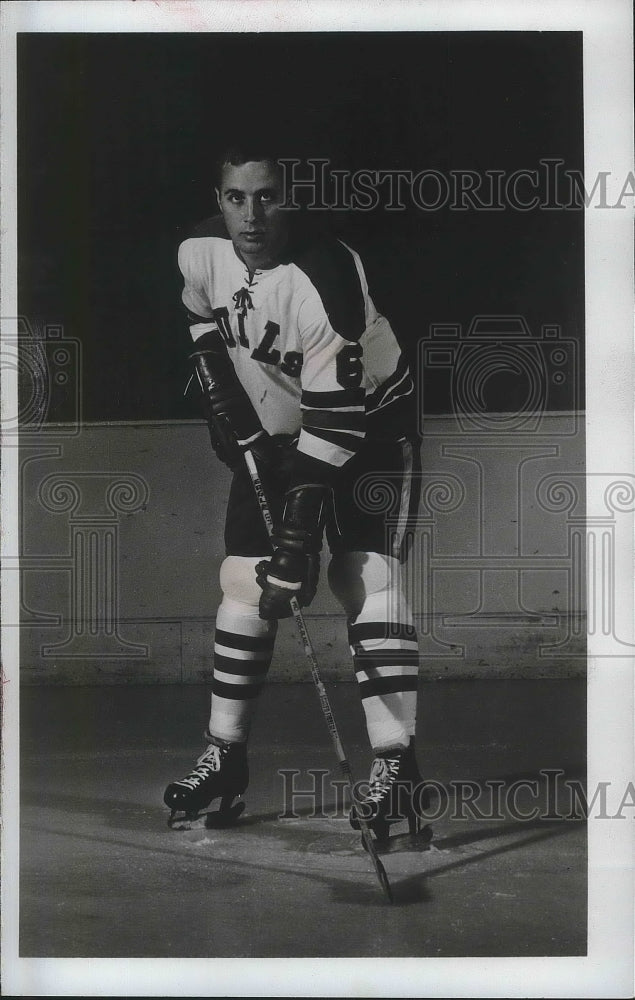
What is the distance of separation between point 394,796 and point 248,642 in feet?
1.80

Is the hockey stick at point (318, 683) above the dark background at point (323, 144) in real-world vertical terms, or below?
below

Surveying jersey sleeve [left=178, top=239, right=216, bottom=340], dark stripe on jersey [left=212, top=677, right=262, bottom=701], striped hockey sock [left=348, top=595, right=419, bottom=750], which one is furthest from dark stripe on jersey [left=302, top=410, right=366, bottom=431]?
dark stripe on jersey [left=212, top=677, right=262, bottom=701]

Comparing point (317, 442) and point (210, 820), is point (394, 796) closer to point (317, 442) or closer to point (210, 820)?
point (210, 820)

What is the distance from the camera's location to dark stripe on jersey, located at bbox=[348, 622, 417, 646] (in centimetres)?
271

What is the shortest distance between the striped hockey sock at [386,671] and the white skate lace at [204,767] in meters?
0.41

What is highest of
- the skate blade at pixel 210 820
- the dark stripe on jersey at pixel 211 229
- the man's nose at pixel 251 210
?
the man's nose at pixel 251 210

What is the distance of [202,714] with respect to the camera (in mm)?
2771

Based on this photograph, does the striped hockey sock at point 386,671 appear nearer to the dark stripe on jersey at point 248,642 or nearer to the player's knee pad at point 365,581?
the player's knee pad at point 365,581

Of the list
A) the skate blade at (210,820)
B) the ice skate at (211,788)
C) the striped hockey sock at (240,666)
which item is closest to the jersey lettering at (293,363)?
the striped hockey sock at (240,666)

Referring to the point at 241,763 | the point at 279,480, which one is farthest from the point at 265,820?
the point at 279,480

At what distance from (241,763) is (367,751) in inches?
13.1

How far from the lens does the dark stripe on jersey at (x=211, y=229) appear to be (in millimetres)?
2701

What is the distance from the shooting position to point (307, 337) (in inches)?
106

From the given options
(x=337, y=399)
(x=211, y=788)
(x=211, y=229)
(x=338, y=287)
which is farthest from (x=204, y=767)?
(x=211, y=229)
